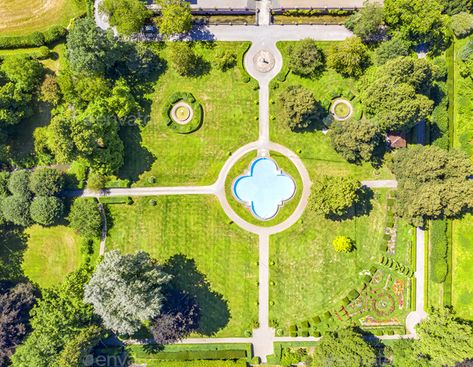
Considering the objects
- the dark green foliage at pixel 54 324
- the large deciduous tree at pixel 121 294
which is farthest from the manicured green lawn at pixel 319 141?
the dark green foliage at pixel 54 324

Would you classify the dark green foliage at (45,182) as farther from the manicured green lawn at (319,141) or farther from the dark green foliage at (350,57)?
the dark green foliage at (350,57)

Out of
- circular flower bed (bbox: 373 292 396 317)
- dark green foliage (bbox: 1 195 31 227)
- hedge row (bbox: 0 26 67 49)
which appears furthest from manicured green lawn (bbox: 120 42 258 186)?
circular flower bed (bbox: 373 292 396 317)

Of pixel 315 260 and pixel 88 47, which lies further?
pixel 315 260

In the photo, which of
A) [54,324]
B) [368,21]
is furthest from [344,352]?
[368,21]

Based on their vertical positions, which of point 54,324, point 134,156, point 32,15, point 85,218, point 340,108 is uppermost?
point 32,15

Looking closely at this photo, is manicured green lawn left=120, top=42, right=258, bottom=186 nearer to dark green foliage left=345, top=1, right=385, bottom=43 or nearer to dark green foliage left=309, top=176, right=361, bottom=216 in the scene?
dark green foliage left=309, top=176, right=361, bottom=216

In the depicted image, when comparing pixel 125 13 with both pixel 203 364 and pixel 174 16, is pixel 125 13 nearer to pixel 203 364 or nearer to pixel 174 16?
pixel 174 16

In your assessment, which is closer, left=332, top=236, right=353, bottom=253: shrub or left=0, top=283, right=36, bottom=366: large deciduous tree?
left=0, top=283, right=36, bottom=366: large deciduous tree
